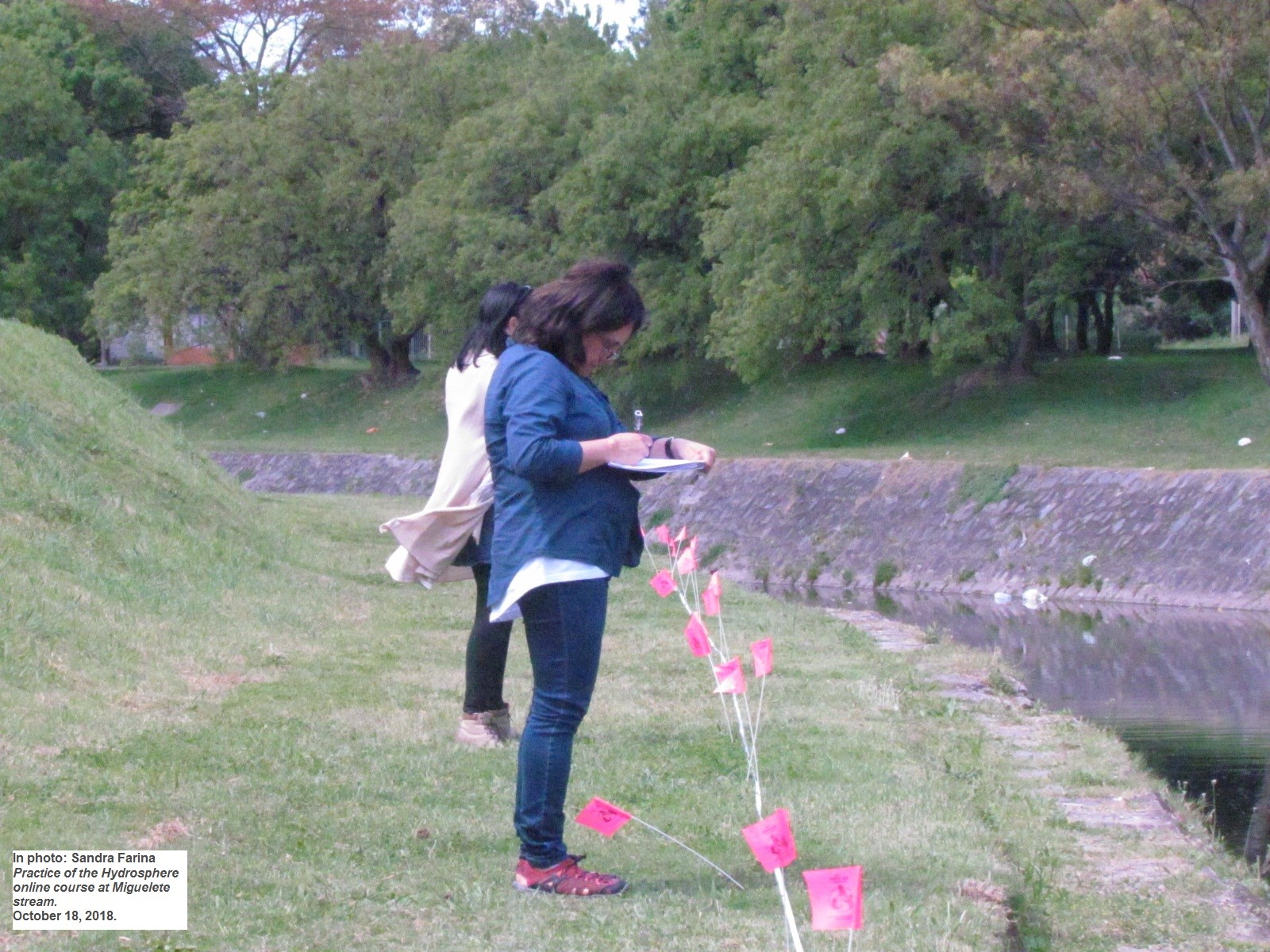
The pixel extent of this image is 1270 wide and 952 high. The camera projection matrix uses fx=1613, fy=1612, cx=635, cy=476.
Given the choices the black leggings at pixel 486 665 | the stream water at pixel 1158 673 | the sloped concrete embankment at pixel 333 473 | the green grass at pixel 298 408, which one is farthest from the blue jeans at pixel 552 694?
the green grass at pixel 298 408

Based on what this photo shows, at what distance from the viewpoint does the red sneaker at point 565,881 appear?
4.82m

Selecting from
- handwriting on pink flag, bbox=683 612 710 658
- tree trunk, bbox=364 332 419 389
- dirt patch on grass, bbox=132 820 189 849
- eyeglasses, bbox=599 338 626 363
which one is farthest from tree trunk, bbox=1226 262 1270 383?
tree trunk, bbox=364 332 419 389

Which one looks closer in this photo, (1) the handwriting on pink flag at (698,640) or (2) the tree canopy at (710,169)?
(1) the handwriting on pink flag at (698,640)

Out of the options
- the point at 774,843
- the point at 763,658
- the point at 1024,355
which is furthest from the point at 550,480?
the point at 1024,355

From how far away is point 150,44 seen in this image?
188 ft

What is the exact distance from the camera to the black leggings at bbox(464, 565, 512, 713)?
6.90m

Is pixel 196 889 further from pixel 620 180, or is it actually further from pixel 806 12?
pixel 620 180

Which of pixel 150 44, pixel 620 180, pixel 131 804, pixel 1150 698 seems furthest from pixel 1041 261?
pixel 150 44

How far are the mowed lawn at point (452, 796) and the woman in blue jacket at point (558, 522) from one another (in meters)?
0.26

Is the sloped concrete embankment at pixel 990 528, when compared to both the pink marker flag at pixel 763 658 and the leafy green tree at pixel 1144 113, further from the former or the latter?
the pink marker flag at pixel 763 658

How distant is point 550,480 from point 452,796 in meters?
1.90

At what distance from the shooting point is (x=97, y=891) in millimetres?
4465

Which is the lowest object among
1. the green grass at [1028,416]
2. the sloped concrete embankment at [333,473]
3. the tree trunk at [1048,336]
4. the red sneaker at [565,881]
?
the sloped concrete embankment at [333,473]

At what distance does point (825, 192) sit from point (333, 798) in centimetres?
2417
